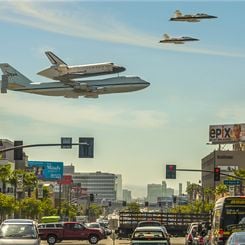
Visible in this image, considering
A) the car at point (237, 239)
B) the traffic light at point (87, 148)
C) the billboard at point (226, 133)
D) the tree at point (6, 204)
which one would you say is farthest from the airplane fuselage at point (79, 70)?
the car at point (237, 239)

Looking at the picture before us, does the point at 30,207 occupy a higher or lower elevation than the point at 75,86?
lower

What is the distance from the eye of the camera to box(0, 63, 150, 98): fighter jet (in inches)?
3920

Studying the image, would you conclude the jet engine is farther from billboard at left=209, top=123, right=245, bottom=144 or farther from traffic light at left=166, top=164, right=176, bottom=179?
billboard at left=209, top=123, right=245, bottom=144

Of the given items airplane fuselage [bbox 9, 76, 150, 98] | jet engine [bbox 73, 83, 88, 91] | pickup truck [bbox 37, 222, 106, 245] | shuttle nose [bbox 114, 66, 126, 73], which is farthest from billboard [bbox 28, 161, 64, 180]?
pickup truck [bbox 37, 222, 106, 245]

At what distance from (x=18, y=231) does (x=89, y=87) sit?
74514 millimetres

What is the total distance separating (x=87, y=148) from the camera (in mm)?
51812

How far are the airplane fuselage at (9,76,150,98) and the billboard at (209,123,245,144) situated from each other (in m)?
68.2

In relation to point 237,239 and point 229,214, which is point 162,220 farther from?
point 237,239

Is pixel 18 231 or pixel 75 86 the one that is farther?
pixel 75 86

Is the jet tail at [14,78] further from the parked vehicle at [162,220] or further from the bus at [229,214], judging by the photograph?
the bus at [229,214]

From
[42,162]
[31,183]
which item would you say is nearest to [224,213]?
[31,183]

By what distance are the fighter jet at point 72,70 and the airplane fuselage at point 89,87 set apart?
148cm

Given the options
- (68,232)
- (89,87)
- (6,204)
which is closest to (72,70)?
(89,87)

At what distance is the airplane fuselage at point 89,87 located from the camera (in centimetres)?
9988
